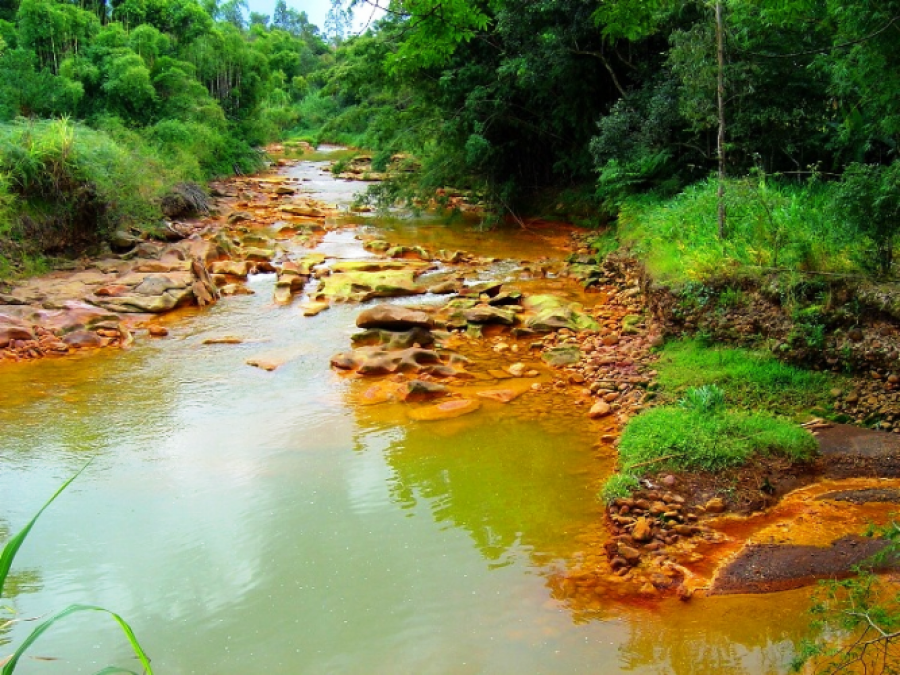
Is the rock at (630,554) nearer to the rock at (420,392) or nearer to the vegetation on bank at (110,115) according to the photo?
the rock at (420,392)

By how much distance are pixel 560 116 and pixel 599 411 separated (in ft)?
36.4

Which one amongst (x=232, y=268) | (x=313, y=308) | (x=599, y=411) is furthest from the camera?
(x=232, y=268)

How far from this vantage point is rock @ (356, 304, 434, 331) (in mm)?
9914

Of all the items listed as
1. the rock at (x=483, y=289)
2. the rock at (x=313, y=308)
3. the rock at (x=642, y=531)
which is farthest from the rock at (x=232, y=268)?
the rock at (x=642, y=531)

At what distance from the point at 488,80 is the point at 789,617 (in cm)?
1493

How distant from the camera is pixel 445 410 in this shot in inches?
311

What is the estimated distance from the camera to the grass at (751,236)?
7262 millimetres

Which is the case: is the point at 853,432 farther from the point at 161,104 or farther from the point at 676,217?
the point at 161,104

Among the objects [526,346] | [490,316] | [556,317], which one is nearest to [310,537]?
[526,346]

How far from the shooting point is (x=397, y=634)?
176 inches

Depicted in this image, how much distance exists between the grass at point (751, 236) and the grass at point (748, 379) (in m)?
0.95

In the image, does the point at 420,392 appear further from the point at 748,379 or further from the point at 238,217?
the point at 238,217

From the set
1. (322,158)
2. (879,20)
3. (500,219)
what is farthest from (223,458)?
(322,158)

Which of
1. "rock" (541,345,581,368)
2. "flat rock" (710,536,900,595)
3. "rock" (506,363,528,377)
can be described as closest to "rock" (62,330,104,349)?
"rock" (506,363,528,377)
